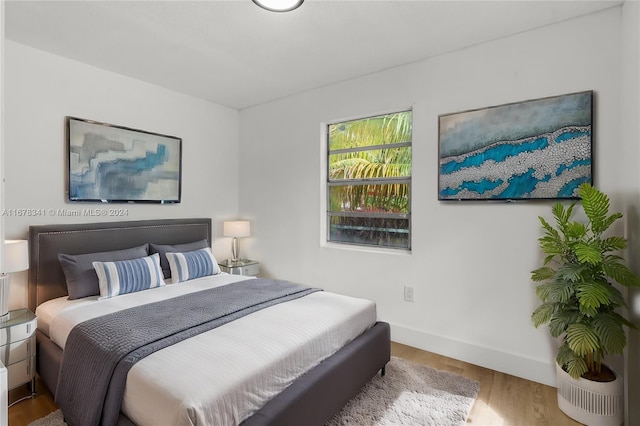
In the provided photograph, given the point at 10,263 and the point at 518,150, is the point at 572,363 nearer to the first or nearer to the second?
the point at 518,150

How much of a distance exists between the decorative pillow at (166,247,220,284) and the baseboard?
1895 millimetres

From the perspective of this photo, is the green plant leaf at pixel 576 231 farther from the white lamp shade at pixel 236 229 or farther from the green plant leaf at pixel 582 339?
the white lamp shade at pixel 236 229

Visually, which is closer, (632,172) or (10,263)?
(632,172)

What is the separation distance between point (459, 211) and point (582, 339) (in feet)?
4.03

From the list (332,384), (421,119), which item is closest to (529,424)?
(332,384)

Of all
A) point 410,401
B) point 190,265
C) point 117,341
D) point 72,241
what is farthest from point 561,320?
point 72,241

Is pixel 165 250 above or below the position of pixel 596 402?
above

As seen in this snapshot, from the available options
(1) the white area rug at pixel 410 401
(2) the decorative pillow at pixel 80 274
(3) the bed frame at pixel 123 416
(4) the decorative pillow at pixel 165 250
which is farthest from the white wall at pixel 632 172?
(2) the decorative pillow at pixel 80 274

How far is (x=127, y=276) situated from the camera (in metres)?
2.77

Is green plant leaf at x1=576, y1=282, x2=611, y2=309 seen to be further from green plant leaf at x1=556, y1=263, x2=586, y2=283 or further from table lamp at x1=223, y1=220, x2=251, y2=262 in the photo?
table lamp at x1=223, y1=220, x2=251, y2=262

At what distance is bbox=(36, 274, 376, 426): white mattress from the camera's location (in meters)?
1.44

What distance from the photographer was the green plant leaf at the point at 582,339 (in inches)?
74.2

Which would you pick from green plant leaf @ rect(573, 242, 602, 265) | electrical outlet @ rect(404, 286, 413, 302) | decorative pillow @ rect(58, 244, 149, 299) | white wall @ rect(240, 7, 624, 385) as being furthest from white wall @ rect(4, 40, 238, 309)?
green plant leaf @ rect(573, 242, 602, 265)

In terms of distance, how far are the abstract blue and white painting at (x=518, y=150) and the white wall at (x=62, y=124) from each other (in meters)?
2.72
